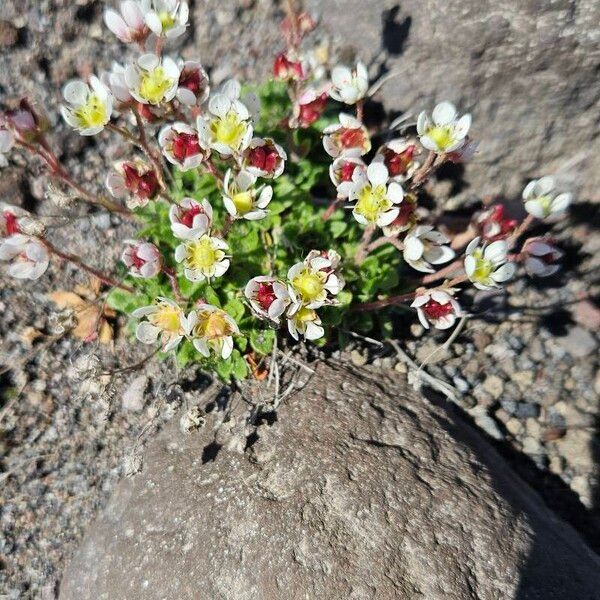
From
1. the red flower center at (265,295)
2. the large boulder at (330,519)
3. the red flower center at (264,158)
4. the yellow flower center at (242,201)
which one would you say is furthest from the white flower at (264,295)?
the large boulder at (330,519)

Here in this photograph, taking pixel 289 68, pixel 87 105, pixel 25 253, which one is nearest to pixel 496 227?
pixel 289 68

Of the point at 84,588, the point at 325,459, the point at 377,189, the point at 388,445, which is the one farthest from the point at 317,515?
the point at 377,189

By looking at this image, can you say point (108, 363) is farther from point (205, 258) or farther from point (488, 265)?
A: point (488, 265)

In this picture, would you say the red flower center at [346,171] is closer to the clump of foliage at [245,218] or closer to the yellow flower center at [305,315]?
the clump of foliage at [245,218]

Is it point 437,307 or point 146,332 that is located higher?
point 146,332

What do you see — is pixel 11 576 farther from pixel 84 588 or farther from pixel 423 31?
pixel 423 31

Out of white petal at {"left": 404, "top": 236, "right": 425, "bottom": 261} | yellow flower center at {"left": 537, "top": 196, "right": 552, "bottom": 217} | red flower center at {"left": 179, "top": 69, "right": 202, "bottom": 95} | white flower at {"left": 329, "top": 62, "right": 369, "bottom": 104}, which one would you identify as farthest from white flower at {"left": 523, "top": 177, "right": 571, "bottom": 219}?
red flower center at {"left": 179, "top": 69, "right": 202, "bottom": 95}

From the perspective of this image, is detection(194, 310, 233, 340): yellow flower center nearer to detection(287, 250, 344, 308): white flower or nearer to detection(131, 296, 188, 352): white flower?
detection(131, 296, 188, 352): white flower
